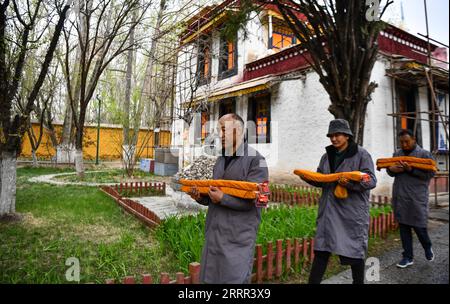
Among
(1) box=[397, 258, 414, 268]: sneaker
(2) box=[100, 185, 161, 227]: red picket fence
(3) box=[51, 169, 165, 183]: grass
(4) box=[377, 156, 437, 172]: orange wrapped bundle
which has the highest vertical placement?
(4) box=[377, 156, 437, 172]: orange wrapped bundle

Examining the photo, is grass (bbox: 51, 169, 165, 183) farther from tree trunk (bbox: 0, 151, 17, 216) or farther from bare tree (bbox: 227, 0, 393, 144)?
bare tree (bbox: 227, 0, 393, 144)

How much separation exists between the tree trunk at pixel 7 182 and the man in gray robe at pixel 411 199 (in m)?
6.47

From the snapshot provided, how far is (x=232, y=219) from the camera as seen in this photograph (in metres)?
2.27

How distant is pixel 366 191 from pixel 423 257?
7.74 feet

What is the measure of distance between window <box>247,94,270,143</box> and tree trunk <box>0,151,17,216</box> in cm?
832

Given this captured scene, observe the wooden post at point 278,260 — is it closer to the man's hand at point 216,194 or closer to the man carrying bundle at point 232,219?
the man carrying bundle at point 232,219

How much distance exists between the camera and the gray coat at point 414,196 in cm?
385

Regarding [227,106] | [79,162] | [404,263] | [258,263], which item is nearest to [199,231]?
[258,263]

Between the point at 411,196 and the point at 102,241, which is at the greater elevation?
the point at 411,196

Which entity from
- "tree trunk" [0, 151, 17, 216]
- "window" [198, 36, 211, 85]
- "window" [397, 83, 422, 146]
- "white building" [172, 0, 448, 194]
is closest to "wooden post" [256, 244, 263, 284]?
"tree trunk" [0, 151, 17, 216]

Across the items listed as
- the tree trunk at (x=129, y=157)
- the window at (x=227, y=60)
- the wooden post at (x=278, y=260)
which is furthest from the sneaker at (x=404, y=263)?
the tree trunk at (x=129, y=157)

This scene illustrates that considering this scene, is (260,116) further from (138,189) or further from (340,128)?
(340,128)

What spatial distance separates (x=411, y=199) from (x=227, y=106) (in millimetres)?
11046

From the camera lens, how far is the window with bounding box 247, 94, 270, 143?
11.8 meters
